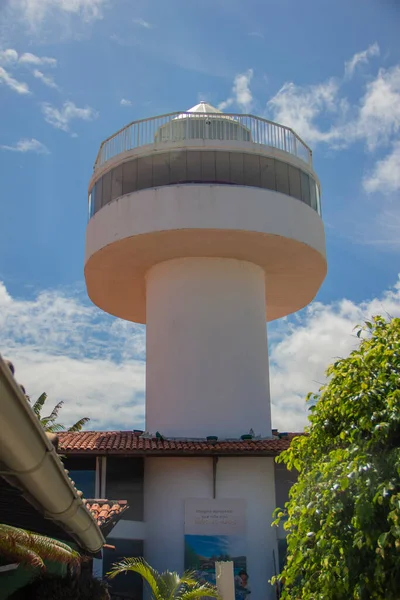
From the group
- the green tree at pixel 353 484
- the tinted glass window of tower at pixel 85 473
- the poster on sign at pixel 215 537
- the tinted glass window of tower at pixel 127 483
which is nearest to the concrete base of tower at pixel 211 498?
the poster on sign at pixel 215 537

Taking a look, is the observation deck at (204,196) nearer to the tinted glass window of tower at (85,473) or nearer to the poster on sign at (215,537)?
the tinted glass window of tower at (85,473)

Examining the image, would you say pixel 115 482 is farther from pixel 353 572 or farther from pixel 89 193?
pixel 353 572

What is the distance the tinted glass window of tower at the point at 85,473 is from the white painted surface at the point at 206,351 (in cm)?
269

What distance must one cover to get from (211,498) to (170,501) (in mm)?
1302

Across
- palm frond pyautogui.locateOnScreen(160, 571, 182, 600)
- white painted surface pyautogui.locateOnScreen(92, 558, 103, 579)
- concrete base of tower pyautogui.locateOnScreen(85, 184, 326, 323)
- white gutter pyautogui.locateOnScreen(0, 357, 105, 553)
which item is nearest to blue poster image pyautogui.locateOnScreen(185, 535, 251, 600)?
white painted surface pyautogui.locateOnScreen(92, 558, 103, 579)

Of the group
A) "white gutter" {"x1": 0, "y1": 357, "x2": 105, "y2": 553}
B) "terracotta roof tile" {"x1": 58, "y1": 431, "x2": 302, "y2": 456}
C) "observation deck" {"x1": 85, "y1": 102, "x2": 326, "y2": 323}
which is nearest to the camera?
"white gutter" {"x1": 0, "y1": 357, "x2": 105, "y2": 553}

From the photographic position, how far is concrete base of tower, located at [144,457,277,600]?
21.2 meters

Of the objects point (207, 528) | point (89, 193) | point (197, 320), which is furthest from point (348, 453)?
point (89, 193)

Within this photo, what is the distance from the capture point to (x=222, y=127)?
24.6 m

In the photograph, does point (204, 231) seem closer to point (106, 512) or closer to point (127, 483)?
point (127, 483)

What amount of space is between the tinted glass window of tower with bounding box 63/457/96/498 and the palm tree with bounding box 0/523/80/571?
1201 centimetres

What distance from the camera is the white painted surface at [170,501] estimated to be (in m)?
21.4

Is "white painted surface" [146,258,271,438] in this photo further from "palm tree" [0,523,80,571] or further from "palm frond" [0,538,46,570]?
"palm frond" [0,538,46,570]

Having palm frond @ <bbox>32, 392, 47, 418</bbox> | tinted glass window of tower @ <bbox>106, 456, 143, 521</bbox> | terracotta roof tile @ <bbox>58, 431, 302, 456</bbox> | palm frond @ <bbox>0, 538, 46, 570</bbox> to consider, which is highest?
palm frond @ <bbox>32, 392, 47, 418</bbox>
